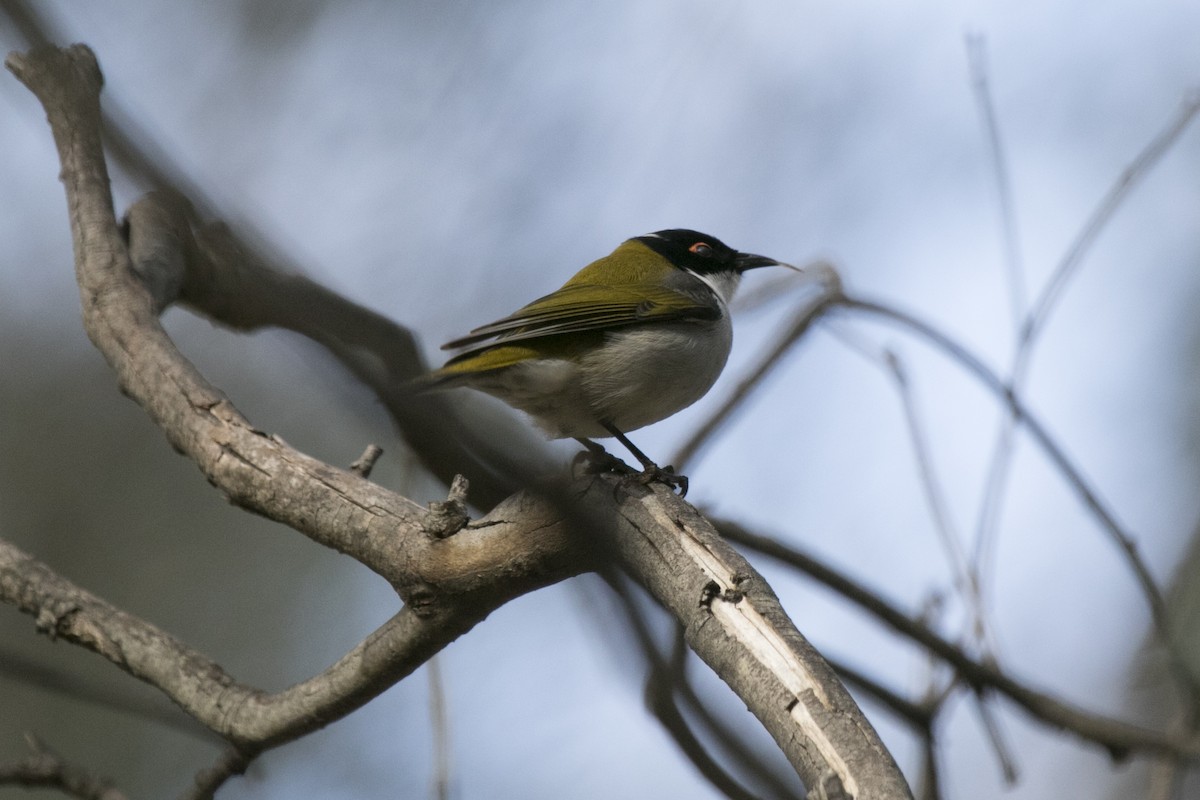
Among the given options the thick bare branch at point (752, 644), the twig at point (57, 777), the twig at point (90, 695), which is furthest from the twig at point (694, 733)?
the twig at point (57, 777)

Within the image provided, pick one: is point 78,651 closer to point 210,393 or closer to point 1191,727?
point 210,393

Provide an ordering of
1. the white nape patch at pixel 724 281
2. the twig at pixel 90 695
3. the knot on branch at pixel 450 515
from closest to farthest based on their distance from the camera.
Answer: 1. the knot on branch at pixel 450 515
2. the twig at pixel 90 695
3. the white nape patch at pixel 724 281

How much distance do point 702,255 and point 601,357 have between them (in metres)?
1.73

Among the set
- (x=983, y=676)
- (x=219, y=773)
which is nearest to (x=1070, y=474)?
(x=983, y=676)

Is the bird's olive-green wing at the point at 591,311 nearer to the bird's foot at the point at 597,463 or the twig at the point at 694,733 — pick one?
the bird's foot at the point at 597,463

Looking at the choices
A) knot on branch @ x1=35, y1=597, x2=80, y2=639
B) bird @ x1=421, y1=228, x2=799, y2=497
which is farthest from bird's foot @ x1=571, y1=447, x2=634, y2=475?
knot on branch @ x1=35, y1=597, x2=80, y2=639

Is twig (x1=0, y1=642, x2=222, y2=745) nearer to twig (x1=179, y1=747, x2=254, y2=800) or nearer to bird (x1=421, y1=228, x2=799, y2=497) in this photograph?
twig (x1=179, y1=747, x2=254, y2=800)

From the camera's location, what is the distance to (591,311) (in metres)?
4.40

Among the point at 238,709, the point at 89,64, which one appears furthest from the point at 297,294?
the point at 89,64

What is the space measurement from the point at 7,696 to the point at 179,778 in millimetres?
1285

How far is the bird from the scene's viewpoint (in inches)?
162

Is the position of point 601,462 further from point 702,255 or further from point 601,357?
point 702,255

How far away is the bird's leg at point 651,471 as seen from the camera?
10.9 ft

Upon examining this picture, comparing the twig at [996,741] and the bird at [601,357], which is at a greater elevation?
the bird at [601,357]
